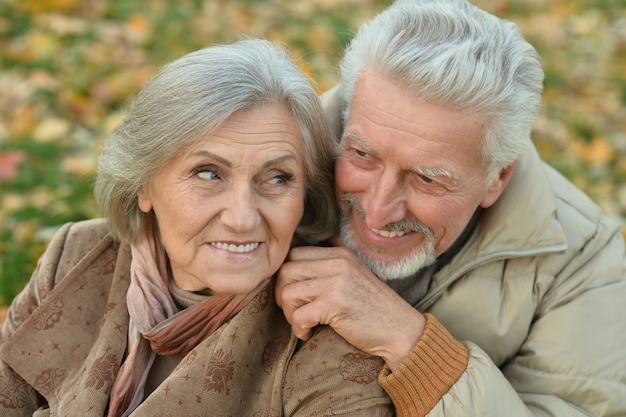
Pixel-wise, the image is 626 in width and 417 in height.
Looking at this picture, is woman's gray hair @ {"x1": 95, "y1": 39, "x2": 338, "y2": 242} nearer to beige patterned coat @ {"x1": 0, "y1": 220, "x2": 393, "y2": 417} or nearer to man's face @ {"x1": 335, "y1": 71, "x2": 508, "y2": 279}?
man's face @ {"x1": 335, "y1": 71, "x2": 508, "y2": 279}

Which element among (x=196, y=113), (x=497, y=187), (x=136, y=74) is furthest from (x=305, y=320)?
(x=136, y=74)

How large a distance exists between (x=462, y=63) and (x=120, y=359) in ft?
4.91

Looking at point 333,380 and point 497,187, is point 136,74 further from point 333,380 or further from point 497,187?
point 333,380

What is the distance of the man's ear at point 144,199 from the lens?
9.22 feet

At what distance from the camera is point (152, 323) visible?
2861mm

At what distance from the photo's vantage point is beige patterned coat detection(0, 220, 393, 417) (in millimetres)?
2684

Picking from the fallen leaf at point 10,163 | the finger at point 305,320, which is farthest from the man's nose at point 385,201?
the fallen leaf at point 10,163

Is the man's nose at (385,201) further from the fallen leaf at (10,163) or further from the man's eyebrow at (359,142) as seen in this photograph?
the fallen leaf at (10,163)

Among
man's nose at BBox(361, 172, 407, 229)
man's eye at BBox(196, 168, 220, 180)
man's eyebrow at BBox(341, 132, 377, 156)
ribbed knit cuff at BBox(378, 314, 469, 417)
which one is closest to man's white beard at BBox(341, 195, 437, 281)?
man's nose at BBox(361, 172, 407, 229)

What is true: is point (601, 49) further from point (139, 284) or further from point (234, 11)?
point (139, 284)

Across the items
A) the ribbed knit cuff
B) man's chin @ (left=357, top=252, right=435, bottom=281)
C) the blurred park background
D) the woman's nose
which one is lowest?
the blurred park background

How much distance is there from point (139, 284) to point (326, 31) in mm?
4335

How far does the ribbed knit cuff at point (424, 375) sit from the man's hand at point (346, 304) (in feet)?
0.13

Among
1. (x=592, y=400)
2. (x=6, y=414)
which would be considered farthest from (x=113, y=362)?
(x=592, y=400)
